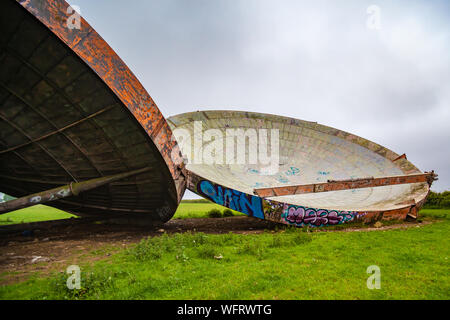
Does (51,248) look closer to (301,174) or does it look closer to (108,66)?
(108,66)

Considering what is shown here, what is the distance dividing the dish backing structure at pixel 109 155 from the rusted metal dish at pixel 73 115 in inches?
1.1

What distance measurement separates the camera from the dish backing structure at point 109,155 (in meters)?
5.35

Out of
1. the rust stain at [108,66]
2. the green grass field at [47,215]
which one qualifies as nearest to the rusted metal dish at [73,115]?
the rust stain at [108,66]

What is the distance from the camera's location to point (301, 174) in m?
13.9

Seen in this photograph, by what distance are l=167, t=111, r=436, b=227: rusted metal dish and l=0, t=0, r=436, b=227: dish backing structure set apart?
2.6 inches

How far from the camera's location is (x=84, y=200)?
441 inches

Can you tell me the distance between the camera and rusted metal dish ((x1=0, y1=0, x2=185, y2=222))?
16.6ft

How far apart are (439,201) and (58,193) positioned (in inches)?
1138

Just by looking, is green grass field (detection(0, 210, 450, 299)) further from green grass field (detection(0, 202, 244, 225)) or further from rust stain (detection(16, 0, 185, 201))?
green grass field (detection(0, 202, 244, 225))

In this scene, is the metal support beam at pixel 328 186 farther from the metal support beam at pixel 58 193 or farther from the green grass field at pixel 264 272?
the metal support beam at pixel 58 193
